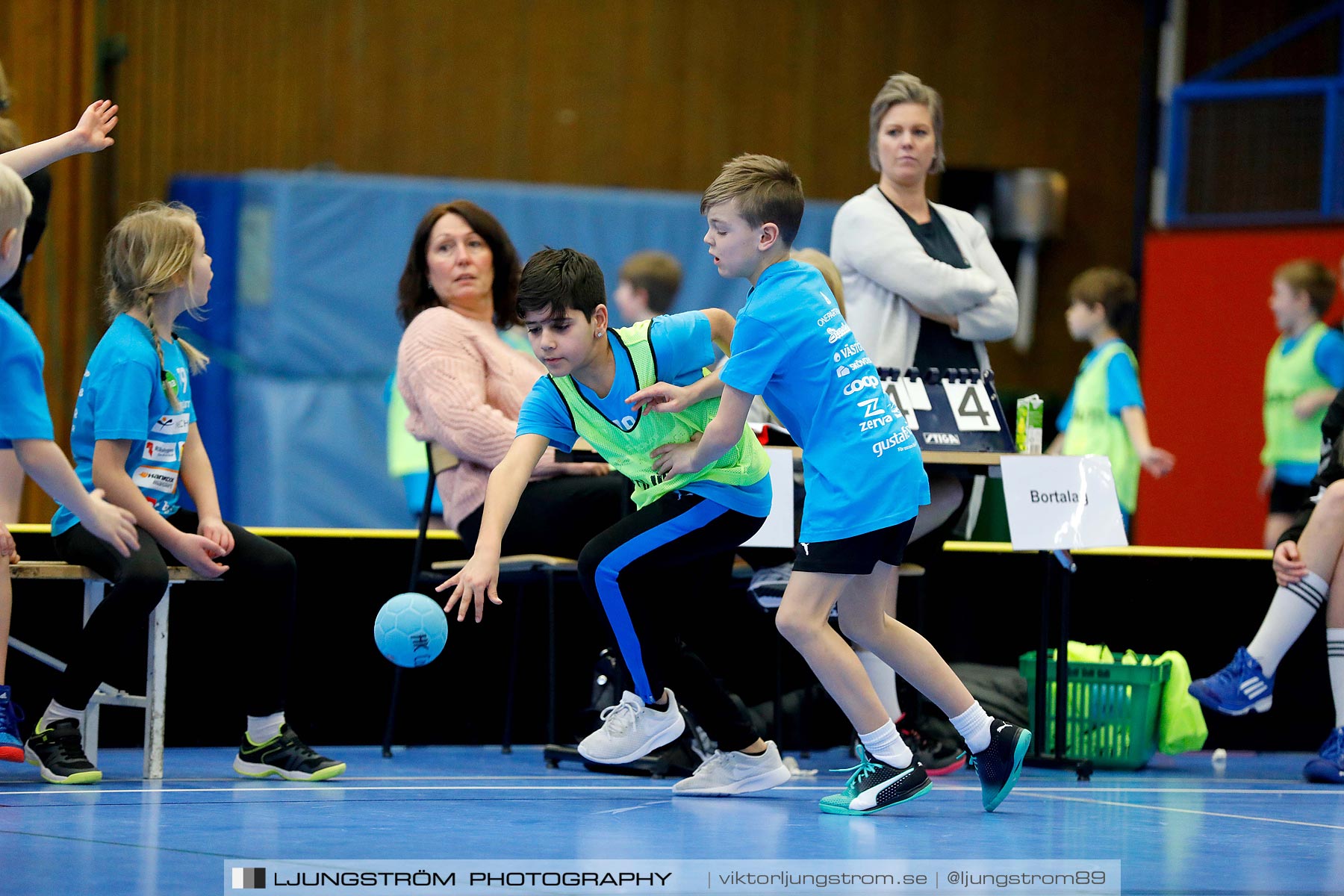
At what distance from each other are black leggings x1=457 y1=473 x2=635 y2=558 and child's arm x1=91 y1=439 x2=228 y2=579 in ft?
2.73

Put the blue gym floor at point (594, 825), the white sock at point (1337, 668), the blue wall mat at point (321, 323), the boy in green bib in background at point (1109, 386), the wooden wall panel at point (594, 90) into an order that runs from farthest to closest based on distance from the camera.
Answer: the wooden wall panel at point (594, 90) < the blue wall mat at point (321, 323) < the boy in green bib in background at point (1109, 386) < the white sock at point (1337, 668) < the blue gym floor at point (594, 825)

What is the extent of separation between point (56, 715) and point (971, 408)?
96.4 inches

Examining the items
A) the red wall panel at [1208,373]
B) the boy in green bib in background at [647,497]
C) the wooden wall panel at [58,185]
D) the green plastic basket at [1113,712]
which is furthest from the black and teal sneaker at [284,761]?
the red wall panel at [1208,373]

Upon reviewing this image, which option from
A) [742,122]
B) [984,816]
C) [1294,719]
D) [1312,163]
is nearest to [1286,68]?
[1312,163]

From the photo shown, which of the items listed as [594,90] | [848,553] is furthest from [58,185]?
[848,553]

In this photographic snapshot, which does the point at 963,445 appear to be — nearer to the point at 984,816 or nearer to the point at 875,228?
the point at 875,228

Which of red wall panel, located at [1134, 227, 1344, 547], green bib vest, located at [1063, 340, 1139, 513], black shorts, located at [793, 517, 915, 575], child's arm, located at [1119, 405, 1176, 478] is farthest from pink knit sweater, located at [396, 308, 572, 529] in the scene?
red wall panel, located at [1134, 227, 1344, 547]

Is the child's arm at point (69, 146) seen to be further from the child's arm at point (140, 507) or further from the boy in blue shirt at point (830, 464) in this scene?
the boy in blue shirt at point (830, 464)

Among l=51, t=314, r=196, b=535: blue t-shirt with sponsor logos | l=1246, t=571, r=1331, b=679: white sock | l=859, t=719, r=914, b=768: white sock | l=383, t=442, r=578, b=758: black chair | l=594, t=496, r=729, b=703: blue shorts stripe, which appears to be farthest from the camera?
l=1246, t=571, r=1331, b=679: white sock

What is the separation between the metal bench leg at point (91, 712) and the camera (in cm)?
400

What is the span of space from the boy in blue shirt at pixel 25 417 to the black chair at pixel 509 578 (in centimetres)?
112

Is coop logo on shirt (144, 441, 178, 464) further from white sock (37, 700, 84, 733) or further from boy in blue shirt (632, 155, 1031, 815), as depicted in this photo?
boy in blue shirt (632, 155, 1031, 815)

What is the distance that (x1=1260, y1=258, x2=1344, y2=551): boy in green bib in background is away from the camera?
24.1 ft

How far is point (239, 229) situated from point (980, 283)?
5.45 metres
